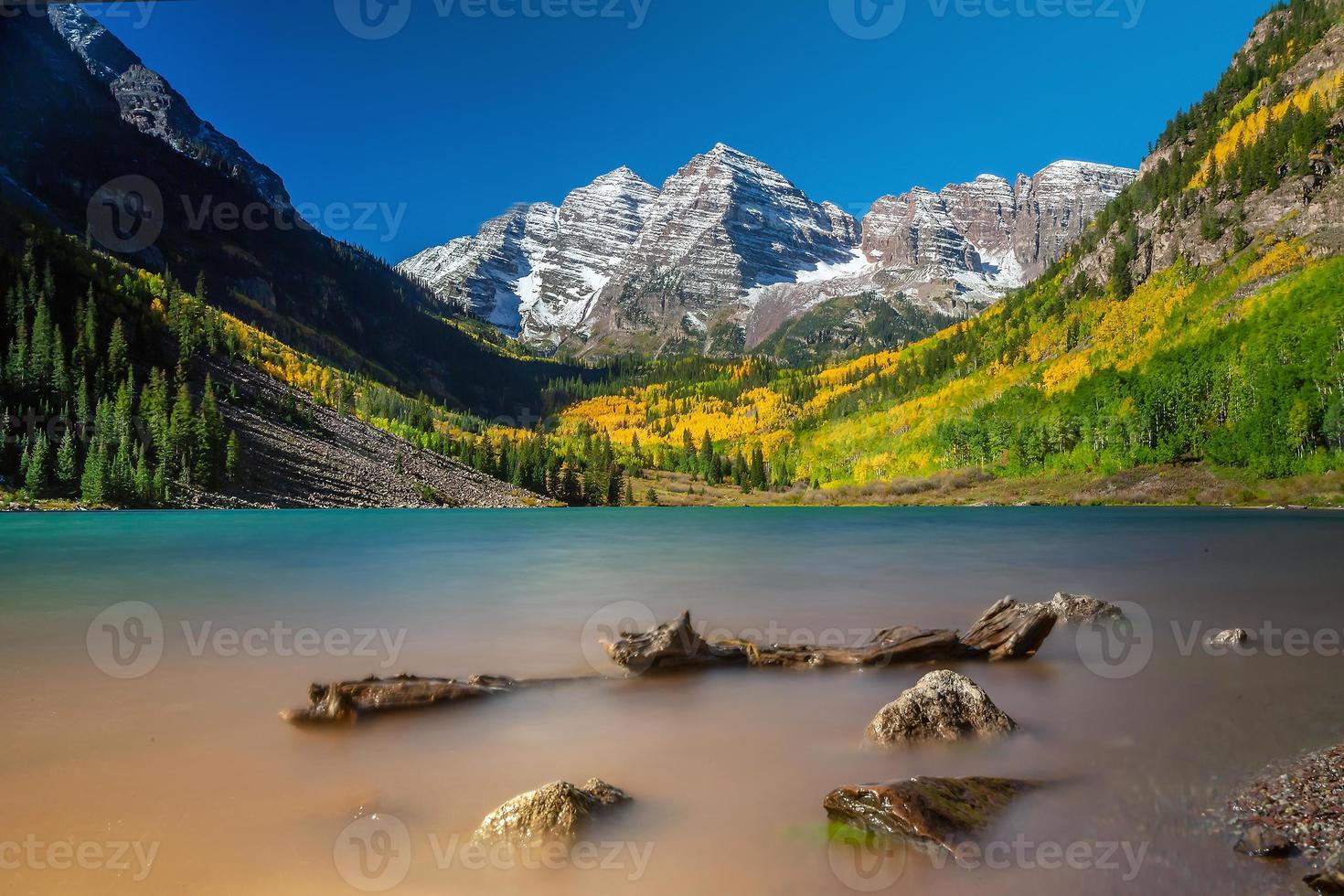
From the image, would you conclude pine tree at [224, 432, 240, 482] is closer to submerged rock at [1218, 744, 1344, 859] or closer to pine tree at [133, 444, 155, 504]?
pine tree at [133, 444, 155, 504]

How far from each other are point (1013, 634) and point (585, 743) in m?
9.36

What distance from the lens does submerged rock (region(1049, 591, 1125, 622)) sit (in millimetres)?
17703

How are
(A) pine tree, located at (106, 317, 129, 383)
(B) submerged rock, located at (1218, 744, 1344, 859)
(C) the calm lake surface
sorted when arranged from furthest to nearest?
(A) pine tree, located at (106, 317, 129, 383), (B) submerged rock, located at (1218, 744, 1344, 859), (C) the calm lake surface

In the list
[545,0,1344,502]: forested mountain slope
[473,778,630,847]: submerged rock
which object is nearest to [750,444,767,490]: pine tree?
[545,0,1344,502]: forested mountain slope

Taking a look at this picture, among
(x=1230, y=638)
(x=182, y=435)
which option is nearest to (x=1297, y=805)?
(x=1230, y=638)

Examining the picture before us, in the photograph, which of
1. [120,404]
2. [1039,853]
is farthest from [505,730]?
[120,404]

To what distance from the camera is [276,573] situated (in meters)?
28.1

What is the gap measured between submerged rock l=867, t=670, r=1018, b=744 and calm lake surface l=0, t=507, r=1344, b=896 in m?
0.33

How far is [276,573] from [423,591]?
28.4 feet

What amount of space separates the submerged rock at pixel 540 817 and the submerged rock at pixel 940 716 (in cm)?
428

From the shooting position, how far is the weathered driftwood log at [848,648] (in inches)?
499

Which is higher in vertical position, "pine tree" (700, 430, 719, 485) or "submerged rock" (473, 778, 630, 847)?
"pine tree" (700, 430, 719, 485)

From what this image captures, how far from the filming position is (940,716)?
9.14m

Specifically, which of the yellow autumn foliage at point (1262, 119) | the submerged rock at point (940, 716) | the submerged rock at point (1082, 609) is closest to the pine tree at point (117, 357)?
the submerged rock at point (1082, 609)
